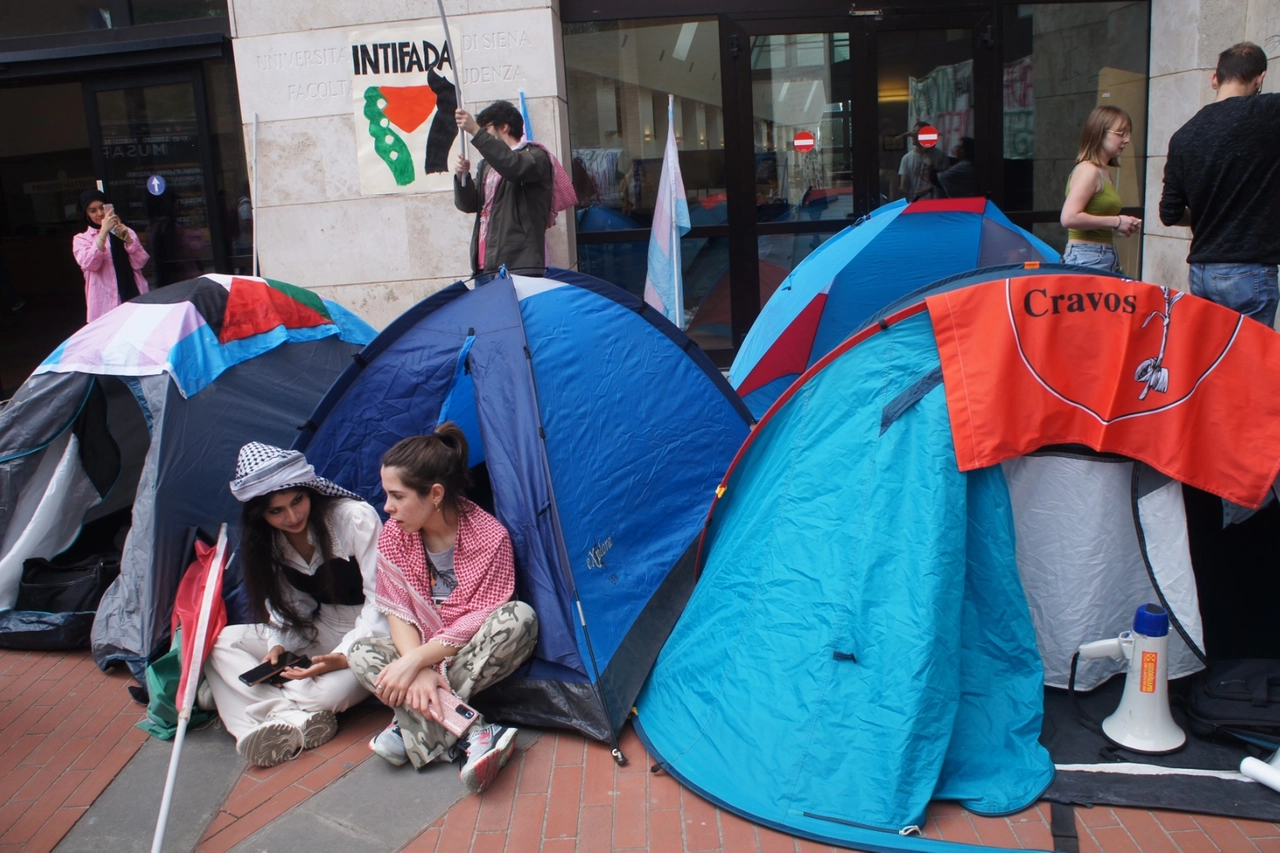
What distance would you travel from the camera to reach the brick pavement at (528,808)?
2.58 m

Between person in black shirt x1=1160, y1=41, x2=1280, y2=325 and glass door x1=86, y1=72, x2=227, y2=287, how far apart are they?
6385 millimetres

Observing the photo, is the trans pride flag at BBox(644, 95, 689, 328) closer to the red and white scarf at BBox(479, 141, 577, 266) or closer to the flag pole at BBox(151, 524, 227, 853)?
the red and white scarf at BBox(479, 141, 577, 266)

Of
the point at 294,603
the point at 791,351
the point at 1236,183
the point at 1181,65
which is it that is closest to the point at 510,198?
the point at 791,351

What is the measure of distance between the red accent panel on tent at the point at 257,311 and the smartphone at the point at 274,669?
155 centimetres

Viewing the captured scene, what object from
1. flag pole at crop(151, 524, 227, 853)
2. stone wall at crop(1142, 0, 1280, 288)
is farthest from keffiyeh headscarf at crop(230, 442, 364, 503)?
stone wall at crop(1142, 0, 1280, 288)

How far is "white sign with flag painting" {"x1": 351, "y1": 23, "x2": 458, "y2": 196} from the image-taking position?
6695 mm

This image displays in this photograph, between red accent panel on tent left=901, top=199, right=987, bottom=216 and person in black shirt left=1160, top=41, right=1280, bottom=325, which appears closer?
person in black shirt left=1160, top=41, right=1280, bottom=325

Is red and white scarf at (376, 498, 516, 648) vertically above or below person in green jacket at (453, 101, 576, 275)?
below

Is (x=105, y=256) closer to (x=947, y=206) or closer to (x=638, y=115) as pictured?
(x=638, y=115)

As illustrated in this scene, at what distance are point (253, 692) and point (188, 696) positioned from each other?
0.41 meters

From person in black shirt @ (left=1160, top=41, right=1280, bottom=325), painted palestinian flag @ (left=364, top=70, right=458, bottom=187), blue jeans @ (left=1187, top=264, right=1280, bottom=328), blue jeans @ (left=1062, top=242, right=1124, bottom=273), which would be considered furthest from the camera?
painted palestinian flag @ (left=364, top=70, right=458, bottom=187)

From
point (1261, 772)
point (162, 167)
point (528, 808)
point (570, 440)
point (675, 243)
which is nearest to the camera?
point (1261, 772)

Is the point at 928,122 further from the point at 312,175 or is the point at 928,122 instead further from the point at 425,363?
the point at 425,363

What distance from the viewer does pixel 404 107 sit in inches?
266
